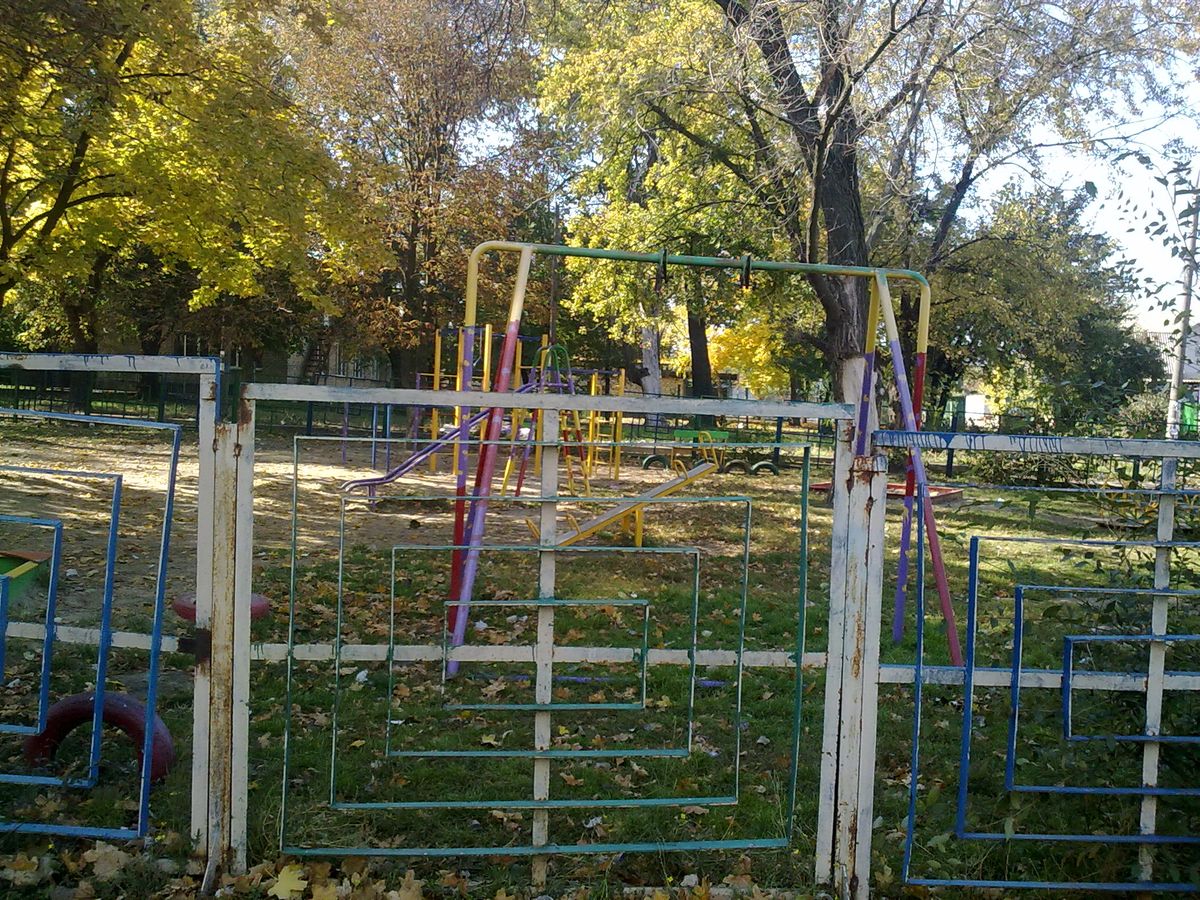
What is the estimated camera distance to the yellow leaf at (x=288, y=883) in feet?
9.42

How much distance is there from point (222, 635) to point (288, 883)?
0.77 m

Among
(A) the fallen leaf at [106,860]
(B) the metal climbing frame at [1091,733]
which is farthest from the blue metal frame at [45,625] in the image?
(B) the metal climbing frame at [1091,733]

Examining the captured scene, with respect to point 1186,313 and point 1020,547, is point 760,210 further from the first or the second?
point 1186,313

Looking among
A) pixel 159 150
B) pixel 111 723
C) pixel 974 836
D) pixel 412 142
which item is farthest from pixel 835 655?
pixel 412 142

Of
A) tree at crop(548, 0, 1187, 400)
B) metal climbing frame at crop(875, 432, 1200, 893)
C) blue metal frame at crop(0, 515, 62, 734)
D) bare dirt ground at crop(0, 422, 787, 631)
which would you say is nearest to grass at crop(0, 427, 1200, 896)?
metal climbing frame at crop(875, 432, 1200, 893)

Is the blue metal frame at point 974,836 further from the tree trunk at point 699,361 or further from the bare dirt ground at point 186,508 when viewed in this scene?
the tree trunk at point 699,361

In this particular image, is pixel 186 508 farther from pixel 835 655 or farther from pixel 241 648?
pixel 835 655

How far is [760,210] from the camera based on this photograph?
53.1 feet

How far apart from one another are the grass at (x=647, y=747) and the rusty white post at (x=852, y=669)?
195 millimetres

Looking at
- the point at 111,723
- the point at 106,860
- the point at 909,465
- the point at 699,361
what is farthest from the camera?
the point at 699,361

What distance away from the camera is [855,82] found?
9453 mm

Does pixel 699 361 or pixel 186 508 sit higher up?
pixel 699 361

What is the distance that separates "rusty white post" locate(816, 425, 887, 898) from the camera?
2979mm

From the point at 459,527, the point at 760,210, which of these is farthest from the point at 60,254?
the point at 459,527
